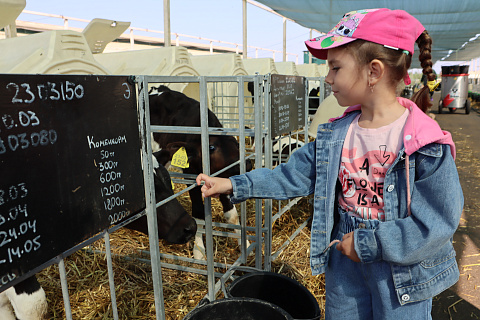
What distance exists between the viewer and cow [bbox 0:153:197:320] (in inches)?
89.4

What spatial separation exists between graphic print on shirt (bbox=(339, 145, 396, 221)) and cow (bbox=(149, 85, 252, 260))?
1.60 m

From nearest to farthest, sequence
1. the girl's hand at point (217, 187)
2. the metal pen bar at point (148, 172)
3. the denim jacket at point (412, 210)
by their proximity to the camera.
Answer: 1. the denim jacket at point (412, 210)
2. the metal pen bar at point (148, 172)
3. the girl's hand at point (217, 187)

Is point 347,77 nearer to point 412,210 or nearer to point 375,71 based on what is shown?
point 375,71

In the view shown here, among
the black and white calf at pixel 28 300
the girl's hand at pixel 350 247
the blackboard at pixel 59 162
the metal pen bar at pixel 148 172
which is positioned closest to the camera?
the blackboard at pixel 59 162

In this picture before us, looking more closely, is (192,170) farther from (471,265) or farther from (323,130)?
(471,265)

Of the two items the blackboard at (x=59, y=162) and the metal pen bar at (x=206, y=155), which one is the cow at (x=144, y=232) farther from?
the blackboard at (x=59, y=162)

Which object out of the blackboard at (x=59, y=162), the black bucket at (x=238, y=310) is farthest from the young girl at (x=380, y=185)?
the blackboard at (x=59, y=162)

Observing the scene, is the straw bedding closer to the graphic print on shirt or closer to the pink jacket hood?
the graphic print on shirt

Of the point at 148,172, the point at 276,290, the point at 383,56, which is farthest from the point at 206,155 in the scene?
the point at 383,56

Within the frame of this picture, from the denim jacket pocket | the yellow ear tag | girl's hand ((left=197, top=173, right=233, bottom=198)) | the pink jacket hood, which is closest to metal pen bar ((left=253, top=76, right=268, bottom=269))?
the yellow ear tag

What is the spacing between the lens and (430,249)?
135cm

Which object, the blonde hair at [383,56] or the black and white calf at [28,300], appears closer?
the blonde hair at [383,56]

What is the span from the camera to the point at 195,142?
13.1ft

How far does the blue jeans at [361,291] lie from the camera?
148cm
